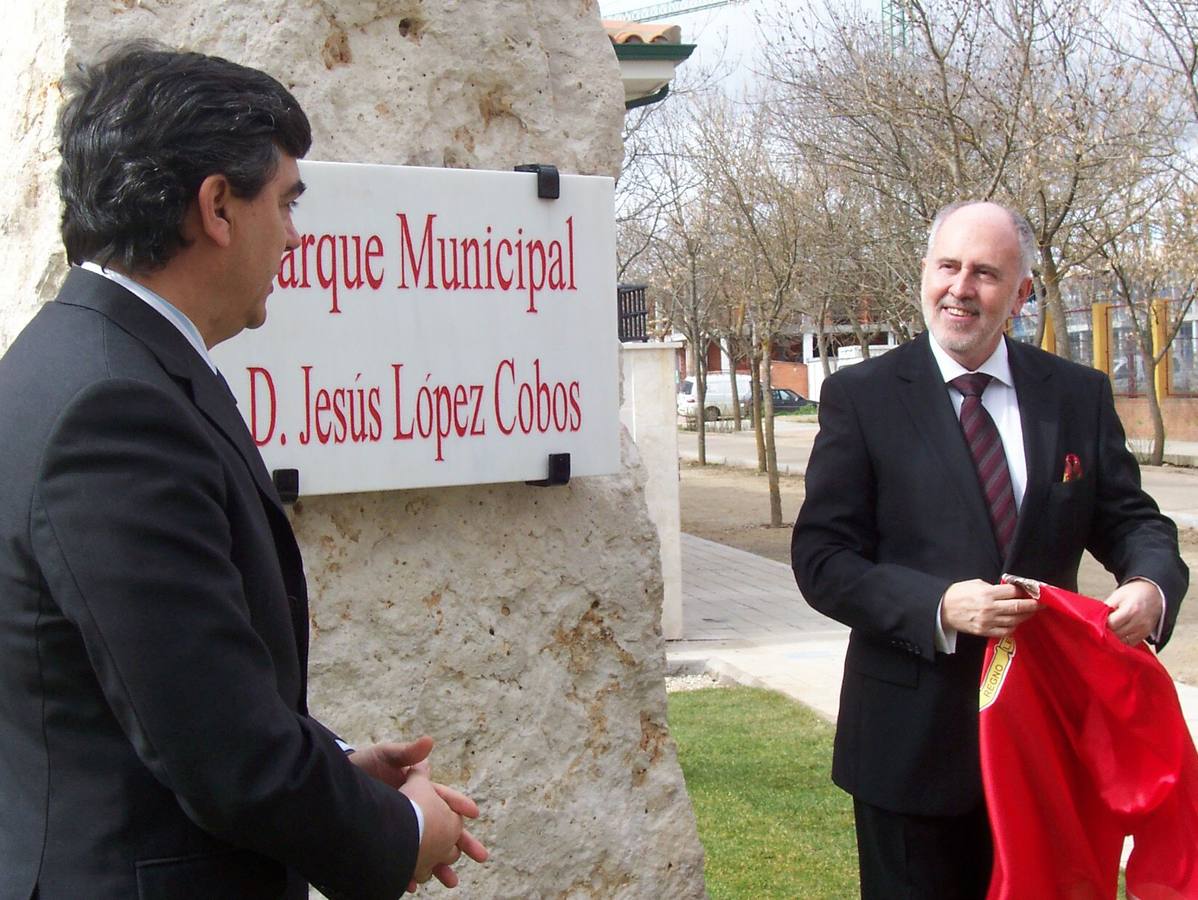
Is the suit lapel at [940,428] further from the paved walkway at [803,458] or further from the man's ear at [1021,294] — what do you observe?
the paved walkway at [803,458]

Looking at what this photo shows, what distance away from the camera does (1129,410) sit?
26.0 meters

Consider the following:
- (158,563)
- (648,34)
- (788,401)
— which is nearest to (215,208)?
(158,563)

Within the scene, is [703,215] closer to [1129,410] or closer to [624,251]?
[624,251]

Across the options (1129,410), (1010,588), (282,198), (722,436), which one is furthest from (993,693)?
(722,436)

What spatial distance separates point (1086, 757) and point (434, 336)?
1557mm

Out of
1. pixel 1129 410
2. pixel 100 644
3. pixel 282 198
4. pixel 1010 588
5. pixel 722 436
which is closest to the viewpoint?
pixel 100 644

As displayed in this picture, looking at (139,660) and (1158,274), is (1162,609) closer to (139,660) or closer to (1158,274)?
(139,660)

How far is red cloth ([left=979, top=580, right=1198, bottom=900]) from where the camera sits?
101 inches

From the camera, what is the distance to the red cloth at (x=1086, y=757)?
8.42 feet

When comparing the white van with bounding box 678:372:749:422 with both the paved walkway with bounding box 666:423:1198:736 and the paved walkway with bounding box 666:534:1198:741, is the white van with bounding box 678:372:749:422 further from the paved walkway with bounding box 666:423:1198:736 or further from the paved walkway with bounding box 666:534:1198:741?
the paved walkway with bounding box 666:534:1198:741

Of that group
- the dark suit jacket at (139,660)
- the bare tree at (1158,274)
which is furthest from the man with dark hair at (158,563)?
the bare tree at (1158,274)

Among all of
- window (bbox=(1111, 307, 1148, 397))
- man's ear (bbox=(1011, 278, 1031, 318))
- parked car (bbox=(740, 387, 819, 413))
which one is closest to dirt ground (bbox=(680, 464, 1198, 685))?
man's ear (bbox=(1011, 278, 1031, 318))

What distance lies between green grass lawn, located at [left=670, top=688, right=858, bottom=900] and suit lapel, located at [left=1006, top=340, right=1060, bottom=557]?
2321mm

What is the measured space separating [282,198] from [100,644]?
58cm
